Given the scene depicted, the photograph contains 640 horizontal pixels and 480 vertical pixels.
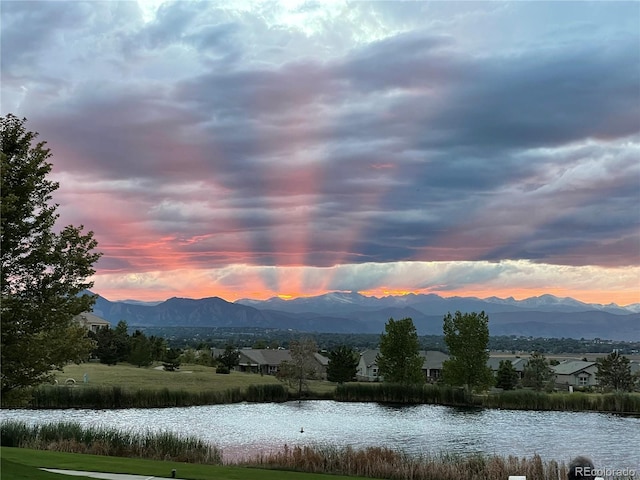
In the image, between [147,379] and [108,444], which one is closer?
[108,444]

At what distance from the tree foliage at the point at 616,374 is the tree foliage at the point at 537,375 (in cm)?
811

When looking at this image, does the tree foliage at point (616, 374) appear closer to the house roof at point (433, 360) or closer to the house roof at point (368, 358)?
the house roof at point (433, 360)

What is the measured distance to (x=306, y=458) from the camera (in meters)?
27.3

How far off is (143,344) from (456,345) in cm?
4635

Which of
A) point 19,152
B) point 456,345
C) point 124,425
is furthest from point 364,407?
point 19,152

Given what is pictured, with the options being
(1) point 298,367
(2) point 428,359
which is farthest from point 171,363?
(2) point 428,359

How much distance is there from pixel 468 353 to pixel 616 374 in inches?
928

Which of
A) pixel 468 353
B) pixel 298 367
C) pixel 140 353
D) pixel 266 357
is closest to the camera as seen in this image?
pixel 468 353

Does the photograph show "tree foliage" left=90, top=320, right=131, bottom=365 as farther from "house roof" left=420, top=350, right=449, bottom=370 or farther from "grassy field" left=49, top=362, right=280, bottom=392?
"house roof" left=420, top=350, right=449, bottom=370

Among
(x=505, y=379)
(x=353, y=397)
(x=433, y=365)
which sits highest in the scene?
(x=505, y=379)

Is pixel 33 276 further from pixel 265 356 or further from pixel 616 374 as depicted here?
pixel 265 356

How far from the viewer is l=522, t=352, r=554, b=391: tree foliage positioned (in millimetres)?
96000

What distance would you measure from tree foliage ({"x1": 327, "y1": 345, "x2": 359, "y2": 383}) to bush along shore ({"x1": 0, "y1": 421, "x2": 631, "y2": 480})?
69.2 metres

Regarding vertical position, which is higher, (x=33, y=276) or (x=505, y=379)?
(x=33, y=276)
